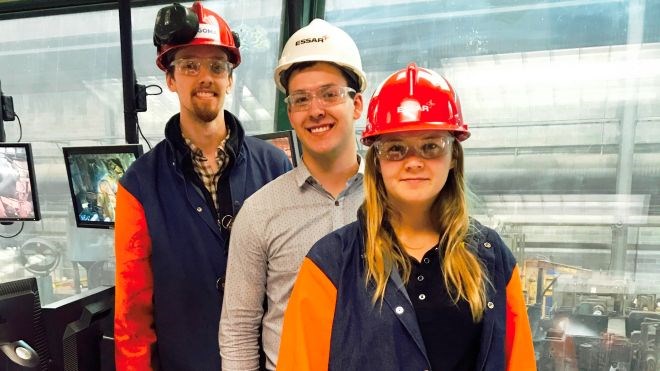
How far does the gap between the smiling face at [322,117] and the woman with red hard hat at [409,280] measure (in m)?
0.15

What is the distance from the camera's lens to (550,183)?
2654 millimetres

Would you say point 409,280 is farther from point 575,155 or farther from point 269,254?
point 575,155

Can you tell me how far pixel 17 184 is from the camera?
9.86ft

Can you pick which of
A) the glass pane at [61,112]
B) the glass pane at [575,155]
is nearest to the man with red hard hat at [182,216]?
the glass pane at [575,155]

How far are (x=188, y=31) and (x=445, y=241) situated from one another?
3.62ft

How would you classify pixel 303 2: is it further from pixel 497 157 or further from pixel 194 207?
pixel 194 207

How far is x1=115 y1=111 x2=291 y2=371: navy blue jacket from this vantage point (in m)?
1.65

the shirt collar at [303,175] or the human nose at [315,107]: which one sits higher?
the human nose at [315,107]

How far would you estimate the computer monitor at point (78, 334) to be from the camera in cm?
148

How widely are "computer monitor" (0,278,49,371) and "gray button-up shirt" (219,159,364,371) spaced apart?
20.6 inches

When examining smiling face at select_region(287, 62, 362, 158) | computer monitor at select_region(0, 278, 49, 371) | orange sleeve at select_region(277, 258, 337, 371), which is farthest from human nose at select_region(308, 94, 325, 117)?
computer monitor at select_region(0, 278, 49, 371)

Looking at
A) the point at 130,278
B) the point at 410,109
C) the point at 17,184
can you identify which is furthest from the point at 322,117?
the point at 17,184

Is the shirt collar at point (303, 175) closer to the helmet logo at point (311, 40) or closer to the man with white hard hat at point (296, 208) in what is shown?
the man with white hard hat at point (296, 208)

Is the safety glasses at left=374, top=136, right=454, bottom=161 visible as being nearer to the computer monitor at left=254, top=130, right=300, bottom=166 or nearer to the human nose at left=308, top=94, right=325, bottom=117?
the human nose at left=308, top=94, right=325, bottom=117
